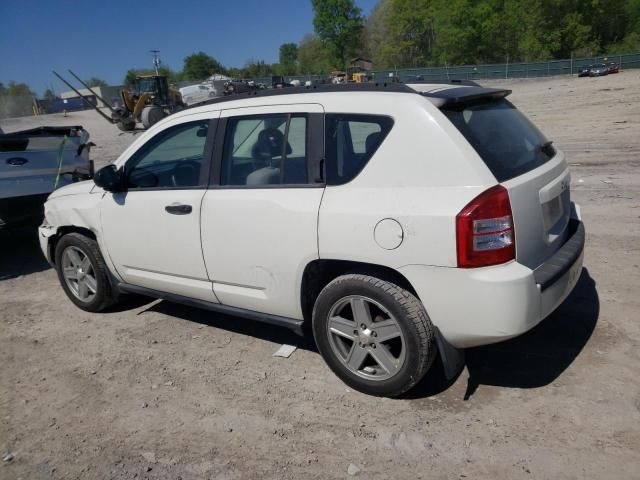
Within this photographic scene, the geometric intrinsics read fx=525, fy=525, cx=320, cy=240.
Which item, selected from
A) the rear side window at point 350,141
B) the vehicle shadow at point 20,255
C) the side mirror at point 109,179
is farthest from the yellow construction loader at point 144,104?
the rear side window at point 350,141

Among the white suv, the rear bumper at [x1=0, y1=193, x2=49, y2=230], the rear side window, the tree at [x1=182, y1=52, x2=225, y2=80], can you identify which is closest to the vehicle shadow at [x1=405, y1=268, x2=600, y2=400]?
the white suv

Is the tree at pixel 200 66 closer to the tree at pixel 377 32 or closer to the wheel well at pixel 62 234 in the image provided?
the tree at pixel 377 32

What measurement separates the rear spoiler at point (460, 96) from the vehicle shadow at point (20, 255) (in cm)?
532

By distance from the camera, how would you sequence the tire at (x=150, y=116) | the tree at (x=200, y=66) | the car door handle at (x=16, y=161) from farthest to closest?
the tree at (x=200, y=66), the tire at (x=150, y=116), the car door handle at (x=16, y=161)

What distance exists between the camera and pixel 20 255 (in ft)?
23.0

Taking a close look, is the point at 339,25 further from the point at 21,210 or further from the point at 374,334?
the point at 374,334

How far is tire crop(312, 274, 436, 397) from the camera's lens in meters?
2.89

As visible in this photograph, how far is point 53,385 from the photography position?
3656 mm

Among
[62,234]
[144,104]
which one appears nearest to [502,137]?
[62,234]

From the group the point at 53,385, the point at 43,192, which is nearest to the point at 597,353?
the point at 53,385

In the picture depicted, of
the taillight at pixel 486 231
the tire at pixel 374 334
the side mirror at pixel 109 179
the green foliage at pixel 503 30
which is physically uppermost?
the green foliage at pixel 503 30

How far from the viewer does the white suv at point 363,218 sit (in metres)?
2.71

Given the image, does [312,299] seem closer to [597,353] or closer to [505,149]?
[505,149]

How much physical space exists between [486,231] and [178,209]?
2.13m
